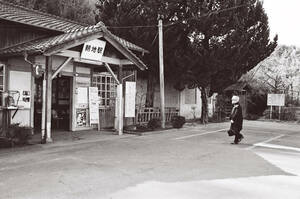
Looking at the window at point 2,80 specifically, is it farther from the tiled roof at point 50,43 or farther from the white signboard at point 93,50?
the white signboard at point 93,50

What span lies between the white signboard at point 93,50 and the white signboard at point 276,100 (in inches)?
664

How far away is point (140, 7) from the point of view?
643 inches

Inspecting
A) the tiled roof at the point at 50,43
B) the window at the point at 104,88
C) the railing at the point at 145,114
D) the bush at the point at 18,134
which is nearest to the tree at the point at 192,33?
the railing at the point at 145,114

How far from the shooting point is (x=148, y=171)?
675 centimetres

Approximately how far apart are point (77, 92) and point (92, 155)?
17.6 ft

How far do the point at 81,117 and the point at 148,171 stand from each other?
24.7 feet

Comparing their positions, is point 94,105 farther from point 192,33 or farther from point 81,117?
point 192,33

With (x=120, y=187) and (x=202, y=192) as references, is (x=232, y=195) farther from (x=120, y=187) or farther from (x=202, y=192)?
(x=120, y=187)

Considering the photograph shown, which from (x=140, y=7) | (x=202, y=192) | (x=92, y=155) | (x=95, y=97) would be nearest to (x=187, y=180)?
(x=202, y=192)

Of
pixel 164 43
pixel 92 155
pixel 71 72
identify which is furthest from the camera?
pixel 164 43

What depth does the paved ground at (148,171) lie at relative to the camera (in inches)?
209

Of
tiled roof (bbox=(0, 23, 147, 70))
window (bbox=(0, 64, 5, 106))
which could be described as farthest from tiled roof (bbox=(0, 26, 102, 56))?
window (bbox=(0, 64, 5, 106))


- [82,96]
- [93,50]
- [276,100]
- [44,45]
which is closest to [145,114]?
[82,96]

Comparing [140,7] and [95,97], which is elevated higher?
[140,7]
